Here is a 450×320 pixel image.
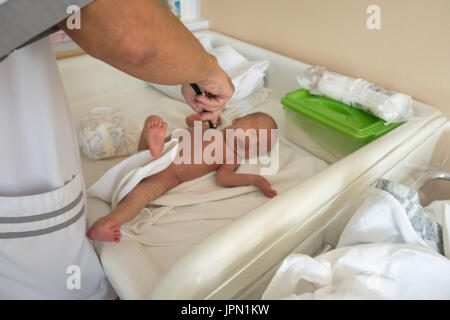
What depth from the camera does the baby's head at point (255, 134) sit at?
1.27 metres

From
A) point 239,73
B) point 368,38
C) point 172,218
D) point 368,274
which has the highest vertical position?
point 368,38

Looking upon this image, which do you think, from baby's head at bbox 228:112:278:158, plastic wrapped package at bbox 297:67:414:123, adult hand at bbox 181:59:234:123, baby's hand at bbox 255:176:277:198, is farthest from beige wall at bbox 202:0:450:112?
adult hand at bbox 181:59:234:123

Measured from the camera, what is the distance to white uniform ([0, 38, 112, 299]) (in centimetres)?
53

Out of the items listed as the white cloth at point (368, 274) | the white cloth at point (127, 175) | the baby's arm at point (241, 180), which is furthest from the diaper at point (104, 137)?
the white cloth at point (368, 274)

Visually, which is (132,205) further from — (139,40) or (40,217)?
(139,40)

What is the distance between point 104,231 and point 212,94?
1.36ft

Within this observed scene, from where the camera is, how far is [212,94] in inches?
30.9

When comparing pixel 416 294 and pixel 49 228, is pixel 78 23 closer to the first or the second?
pixel 49 228

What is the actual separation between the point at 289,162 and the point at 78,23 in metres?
0.97

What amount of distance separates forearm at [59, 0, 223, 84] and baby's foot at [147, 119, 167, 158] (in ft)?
1.58

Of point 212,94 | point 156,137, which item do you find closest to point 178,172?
point 156,137

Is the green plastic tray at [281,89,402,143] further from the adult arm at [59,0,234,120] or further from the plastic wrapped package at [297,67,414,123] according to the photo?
the adult arm at [59,0,234,120]
